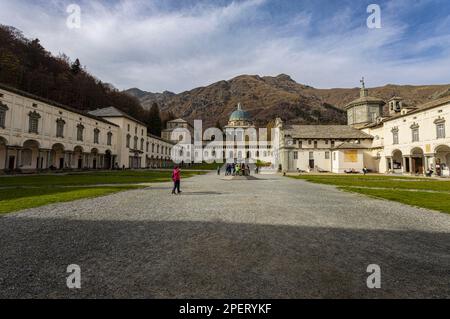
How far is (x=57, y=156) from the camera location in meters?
38.3

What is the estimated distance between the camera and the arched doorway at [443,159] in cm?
3706

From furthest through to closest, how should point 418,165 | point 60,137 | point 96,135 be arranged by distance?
point 96,135, point 418,165, point 60,137

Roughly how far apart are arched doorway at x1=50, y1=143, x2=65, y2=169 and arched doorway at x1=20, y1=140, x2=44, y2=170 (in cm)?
207

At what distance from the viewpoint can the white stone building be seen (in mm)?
29594

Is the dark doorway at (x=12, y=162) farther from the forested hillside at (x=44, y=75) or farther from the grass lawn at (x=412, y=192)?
the grass lawn at (x=412, y=192)

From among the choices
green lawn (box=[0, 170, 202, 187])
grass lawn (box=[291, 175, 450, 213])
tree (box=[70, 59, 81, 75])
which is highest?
tree (box=[70, 59, 81, 75])

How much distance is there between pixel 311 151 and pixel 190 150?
53783 mm

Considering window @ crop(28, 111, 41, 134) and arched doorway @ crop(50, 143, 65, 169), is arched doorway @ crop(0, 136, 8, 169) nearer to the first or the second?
window @ crop(28, 111, 41, 134)

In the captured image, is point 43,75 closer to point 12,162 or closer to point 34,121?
point 34,121

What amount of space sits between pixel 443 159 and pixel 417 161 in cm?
559

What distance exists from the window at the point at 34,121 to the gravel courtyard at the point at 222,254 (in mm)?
31884

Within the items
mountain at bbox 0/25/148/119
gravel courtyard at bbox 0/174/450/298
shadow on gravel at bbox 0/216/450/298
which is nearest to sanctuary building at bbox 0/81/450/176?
mountain at bbox 0/25/148/119

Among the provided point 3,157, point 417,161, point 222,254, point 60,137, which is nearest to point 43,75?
point 60,137
